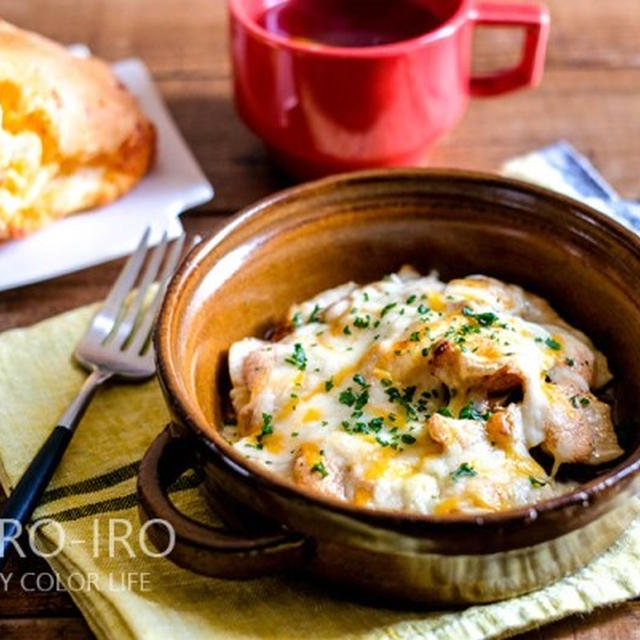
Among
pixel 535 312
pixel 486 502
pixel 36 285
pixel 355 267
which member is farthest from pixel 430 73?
pixel 486 502

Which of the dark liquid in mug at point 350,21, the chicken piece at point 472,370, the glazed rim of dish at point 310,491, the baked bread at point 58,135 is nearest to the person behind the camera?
the glazed rim of dish at point 310,491

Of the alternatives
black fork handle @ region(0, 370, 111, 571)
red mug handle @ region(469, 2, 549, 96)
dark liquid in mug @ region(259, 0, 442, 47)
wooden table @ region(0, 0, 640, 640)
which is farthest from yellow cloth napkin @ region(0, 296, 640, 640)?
red mug handle @ region(469, 2, 549, 96)

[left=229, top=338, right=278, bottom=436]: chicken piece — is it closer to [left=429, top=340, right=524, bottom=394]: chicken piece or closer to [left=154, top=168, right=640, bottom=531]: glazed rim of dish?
[left=154, top=168, right=640, bottom=531]: glazed rim of dish

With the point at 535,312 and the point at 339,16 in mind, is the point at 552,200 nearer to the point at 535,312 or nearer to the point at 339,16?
the point at 535,312

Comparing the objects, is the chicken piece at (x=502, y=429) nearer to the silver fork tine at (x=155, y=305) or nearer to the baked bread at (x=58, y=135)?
the silver fork tine at (x=155, y=305)

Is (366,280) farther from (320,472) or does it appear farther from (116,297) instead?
(320,472)

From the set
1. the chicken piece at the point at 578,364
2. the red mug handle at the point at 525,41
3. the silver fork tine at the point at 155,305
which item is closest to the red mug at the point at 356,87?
the red mug handle at the point at 525,41

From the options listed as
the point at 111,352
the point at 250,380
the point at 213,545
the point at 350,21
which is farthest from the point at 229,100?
the point at 213,545
